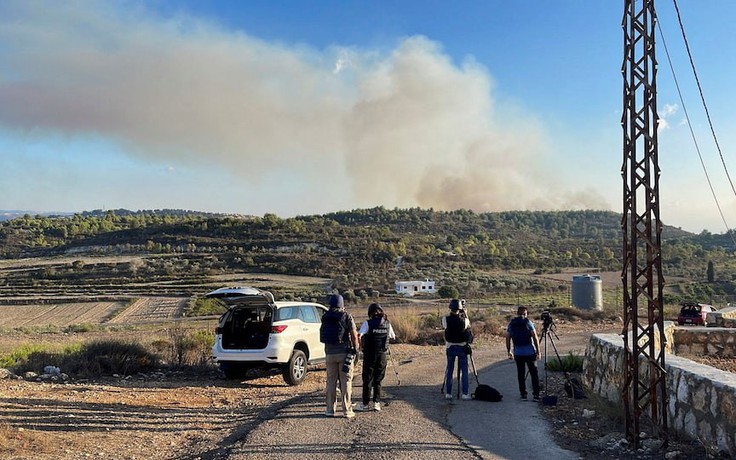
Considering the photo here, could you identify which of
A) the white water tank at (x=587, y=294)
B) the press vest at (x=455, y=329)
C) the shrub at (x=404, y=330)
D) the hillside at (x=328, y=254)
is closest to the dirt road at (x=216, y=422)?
the press vest at (x=455, y=329)

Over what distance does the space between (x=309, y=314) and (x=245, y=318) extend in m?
1.30

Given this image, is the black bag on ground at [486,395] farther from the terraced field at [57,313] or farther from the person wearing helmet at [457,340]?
the terraced field at [57,313]

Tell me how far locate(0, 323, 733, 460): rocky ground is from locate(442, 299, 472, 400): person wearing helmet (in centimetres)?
42

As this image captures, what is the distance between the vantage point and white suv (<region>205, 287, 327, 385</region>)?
11.9 metres

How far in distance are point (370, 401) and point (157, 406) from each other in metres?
3.27

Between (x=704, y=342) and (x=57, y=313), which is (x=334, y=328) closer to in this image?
(x=704, y=342)

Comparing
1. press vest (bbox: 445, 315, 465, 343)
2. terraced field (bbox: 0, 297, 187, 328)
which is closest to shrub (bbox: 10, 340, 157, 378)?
press vest (bbox: 445, 315, 465, 343)

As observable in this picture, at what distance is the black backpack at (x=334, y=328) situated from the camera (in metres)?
9.07

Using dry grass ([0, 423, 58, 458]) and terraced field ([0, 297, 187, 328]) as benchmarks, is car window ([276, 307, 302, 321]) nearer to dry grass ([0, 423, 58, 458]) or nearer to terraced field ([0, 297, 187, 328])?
dry grass ([0, 423, 58, 458])

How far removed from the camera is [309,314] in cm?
1320

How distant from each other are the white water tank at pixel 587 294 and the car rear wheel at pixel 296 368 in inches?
1006

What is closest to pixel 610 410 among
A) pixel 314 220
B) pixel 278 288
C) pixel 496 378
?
pixel 496 378

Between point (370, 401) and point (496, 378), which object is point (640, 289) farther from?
point (496, 378)

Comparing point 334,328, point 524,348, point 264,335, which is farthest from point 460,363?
point 264,335
